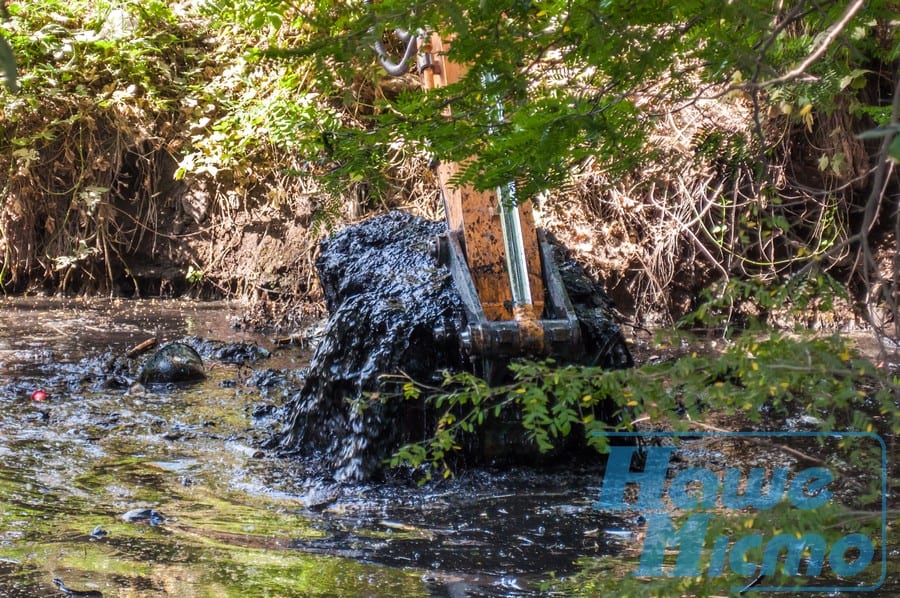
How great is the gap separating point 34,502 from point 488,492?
1.85 m

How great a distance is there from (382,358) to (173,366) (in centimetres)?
237

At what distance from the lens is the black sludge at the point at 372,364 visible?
14.9ft

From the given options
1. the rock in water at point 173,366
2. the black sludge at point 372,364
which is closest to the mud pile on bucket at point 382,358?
the black sludge at point 372,364

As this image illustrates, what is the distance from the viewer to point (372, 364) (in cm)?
471

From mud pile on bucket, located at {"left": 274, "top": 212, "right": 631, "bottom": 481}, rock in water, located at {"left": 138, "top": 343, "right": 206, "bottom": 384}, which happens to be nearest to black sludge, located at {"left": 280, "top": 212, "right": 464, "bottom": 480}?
mud pile on bucket, located at {"left": 274, "top": 212, "right": 631, "bottom": 481}

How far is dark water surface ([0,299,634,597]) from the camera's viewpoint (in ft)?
9.61

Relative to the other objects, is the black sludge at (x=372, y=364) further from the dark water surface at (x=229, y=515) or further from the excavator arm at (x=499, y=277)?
the dark water surface at (x=229, y=515)

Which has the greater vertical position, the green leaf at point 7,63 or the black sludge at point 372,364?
the green leaf at point 7,63

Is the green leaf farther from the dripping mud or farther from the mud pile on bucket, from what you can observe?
the mud pile on bucket

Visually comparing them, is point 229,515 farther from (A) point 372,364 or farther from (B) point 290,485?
(A) point 372,364
